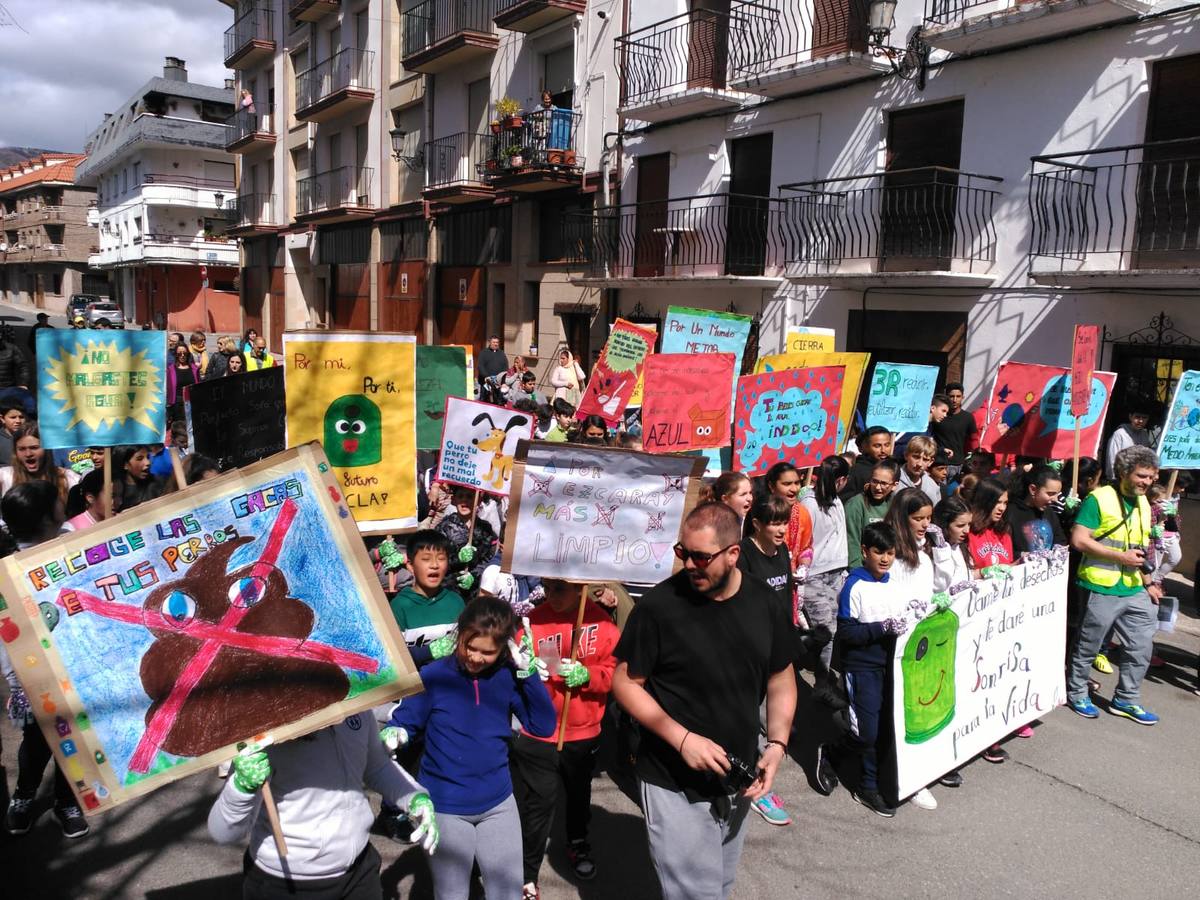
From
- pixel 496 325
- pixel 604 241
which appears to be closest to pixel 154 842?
pixel 604 241

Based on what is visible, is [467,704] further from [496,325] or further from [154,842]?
[496,325]

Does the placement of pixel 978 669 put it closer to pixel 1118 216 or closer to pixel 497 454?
pixel 497 454

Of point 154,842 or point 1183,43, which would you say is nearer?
point 154,842

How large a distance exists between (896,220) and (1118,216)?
2.98m

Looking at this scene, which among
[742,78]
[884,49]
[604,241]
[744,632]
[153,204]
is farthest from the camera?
[153,204]

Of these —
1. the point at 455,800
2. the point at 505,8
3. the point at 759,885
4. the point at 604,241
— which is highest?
the point at 505,8

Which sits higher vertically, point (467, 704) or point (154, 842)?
point (467, 704)

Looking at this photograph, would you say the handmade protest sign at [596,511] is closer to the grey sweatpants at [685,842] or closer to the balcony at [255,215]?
the grey sweatpants at [685,842]

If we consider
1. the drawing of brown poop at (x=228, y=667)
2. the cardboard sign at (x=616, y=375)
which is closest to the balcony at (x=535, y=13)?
the cardboard sign at (x=616, y=375)

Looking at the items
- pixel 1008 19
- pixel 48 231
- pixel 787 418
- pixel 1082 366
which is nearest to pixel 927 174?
pixel 1008 19

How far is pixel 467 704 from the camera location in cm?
333

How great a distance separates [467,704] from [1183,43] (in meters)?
11.0

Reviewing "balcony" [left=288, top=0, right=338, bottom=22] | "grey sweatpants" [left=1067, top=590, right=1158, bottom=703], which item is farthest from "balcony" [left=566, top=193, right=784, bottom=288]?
"balcony" [left=288, top=0, right=338, bottom=22]

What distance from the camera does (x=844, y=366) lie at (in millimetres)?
7227
